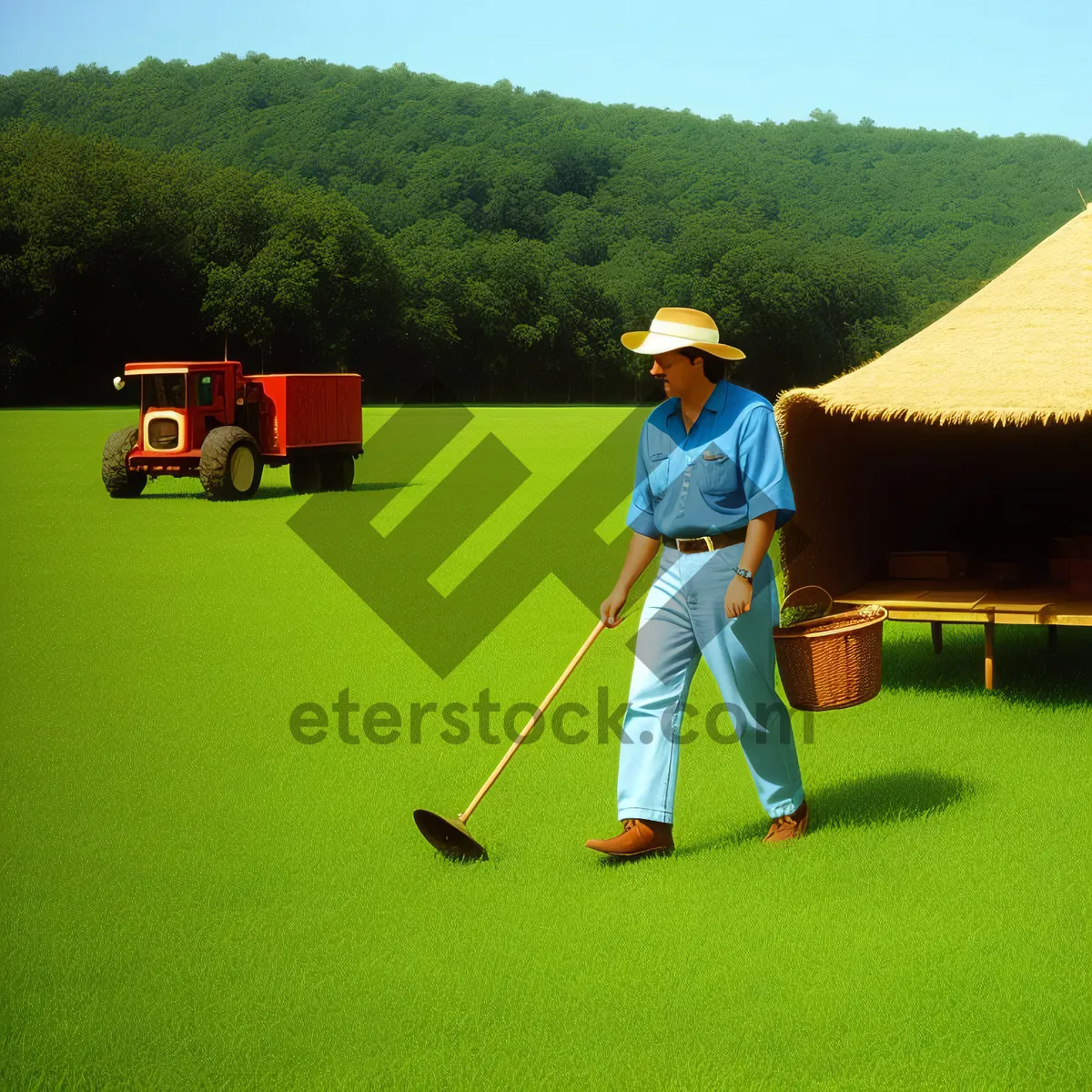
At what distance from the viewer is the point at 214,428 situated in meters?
21.3

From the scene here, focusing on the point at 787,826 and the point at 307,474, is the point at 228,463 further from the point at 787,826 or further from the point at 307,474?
the point at 787,826

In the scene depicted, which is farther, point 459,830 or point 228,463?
point 228,463

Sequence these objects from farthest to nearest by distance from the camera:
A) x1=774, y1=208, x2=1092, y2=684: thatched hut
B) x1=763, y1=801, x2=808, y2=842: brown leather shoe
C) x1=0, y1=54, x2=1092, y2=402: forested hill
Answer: x1=0, y1=54, x2=1092, y2=402: forested hill → x1=774, y1=208, x2=1092, y2=684: thatched hut → x1=763, y1=801, x2=808, y2=842: brown leather shoe

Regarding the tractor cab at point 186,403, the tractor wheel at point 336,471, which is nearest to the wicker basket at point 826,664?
the tractor cab at point 186,403

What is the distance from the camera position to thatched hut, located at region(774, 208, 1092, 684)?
8.45m

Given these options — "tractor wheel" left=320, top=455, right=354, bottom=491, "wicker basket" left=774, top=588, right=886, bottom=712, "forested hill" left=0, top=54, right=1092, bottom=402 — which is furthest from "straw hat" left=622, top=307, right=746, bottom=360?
"forested hill" left=0, top=54, right=1092, bottom=402

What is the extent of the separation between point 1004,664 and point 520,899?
543 cm

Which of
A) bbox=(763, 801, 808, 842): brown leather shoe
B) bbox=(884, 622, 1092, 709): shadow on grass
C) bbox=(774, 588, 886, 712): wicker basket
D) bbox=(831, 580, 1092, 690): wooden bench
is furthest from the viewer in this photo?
bbox=(884, 622, 1092, 709): shadow on grass

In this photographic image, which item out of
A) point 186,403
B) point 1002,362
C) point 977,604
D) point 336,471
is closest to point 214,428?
point 186,403

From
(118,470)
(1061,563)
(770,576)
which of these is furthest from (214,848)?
(118,470)

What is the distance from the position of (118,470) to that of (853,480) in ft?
45.4

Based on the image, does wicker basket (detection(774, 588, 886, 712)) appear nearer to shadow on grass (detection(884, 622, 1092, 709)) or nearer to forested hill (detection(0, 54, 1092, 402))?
shadow on grass (detection(884, 622, 1092, 709))

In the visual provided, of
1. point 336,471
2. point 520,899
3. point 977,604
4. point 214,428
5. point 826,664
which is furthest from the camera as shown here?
point 336,471

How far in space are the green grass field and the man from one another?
1.40 ft
